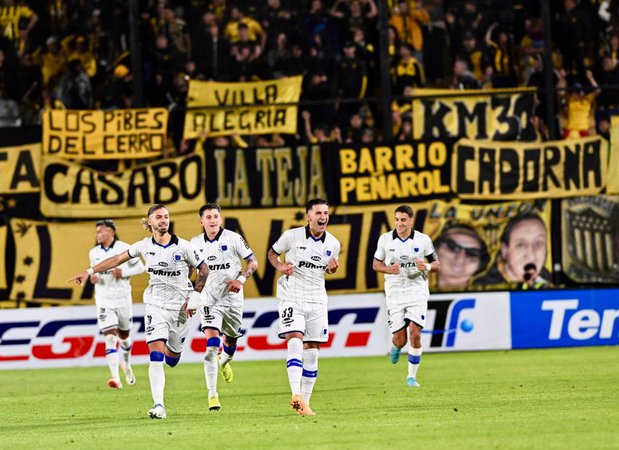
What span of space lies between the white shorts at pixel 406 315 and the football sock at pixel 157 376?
538cm

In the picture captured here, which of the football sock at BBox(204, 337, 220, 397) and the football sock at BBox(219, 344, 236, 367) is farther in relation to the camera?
the football sock at BBox(219, 344, 236, 367)

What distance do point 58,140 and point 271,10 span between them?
16.9ft

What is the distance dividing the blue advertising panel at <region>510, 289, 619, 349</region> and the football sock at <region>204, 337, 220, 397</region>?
1113 centimetres

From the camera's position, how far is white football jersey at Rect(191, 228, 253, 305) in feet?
55.0

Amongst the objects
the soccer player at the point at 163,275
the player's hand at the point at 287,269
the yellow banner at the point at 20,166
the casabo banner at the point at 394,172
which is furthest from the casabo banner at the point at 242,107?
the player's hand at the point at 287,269

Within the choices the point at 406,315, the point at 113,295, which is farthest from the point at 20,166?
the point at 406,315

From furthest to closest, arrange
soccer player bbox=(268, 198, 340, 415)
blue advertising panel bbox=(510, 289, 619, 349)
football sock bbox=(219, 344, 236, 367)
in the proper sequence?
blue advertising panel bbox=(510, 289, 619, 349)
football sock bbox=(219, 344, 236, 367)
soccer player bbox=(268, 198, 340, 415)

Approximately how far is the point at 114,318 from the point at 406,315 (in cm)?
488

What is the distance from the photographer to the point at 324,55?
28562 millimetres

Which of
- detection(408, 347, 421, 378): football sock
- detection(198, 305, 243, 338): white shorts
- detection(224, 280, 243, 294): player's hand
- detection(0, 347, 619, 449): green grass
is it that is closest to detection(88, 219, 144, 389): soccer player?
detection(0, 347, 619, 449): green grass

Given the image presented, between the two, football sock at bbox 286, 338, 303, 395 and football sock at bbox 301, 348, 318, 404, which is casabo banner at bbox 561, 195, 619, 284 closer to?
football sock at bbox 301, 348, 318, 404

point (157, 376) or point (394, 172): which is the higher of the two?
point (394, 172)

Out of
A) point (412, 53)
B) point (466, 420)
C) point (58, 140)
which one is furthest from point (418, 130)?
point (466, 420)

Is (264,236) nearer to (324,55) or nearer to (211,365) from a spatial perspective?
→ (324,55)
